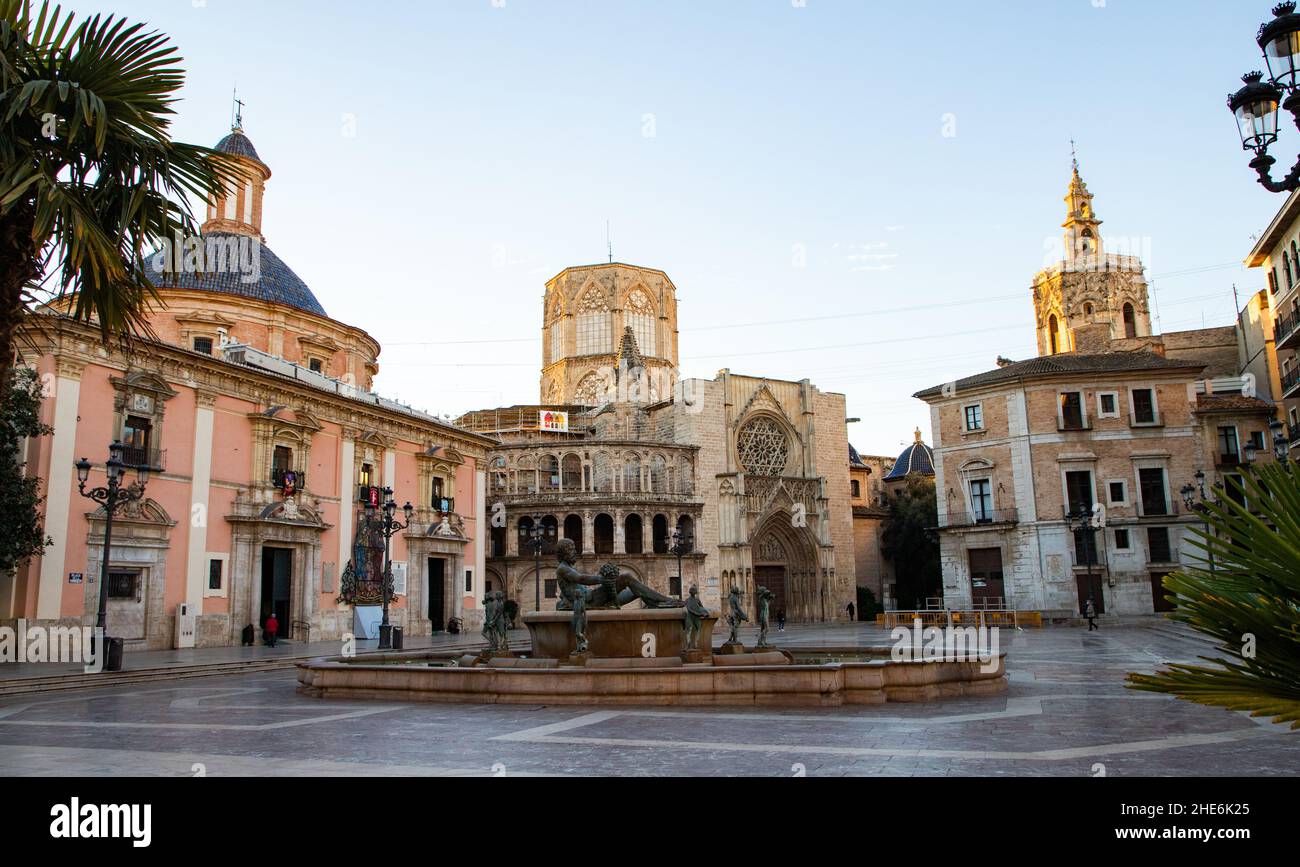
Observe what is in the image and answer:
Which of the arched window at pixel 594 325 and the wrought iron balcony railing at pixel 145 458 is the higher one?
the arched window at pixel 594 325

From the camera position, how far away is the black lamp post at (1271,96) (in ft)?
24.0

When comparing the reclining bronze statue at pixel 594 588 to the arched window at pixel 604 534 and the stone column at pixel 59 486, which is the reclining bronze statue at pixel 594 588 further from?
the arched window at pixel 604 534

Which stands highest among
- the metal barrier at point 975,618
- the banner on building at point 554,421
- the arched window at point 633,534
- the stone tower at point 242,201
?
the stone tower at point 242,201

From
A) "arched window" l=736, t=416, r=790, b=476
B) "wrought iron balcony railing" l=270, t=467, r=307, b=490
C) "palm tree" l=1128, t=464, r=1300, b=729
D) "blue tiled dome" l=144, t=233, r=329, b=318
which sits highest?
"blue tiled dome" l=144, t=233, r=329, b=318

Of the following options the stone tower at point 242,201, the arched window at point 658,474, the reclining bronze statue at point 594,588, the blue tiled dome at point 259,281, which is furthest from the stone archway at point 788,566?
the reclining bronze statue at point 594,588

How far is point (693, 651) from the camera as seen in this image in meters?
14.1

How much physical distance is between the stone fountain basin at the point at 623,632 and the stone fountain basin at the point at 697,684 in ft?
2.28

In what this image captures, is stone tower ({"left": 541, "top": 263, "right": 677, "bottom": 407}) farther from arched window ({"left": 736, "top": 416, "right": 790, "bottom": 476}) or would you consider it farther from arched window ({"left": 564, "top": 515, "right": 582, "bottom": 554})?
arched window ({"left": 564, "top": 515, "right": 582, "bottom": 554})

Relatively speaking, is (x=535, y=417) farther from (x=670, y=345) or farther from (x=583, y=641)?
(x=583, y=641)

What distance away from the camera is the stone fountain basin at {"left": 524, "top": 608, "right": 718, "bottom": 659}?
14227 millimetres

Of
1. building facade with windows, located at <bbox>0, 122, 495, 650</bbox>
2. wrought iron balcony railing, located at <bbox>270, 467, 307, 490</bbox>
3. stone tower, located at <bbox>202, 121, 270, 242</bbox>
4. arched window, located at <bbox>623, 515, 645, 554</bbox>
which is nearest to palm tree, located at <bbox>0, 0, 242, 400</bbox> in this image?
building facade with windows, located at <bbox>0, 122, 495, 650</bbox>

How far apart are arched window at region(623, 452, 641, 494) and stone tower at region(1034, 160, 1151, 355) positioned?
131 ft
